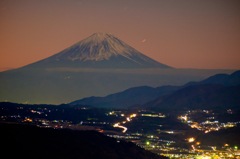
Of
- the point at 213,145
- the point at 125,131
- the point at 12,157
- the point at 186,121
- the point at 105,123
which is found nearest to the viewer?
the point at 12,157

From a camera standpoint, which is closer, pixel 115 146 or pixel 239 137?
pixel 115 146

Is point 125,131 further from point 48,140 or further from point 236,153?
point 48,140

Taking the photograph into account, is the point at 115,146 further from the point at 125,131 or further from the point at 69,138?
the point at 125,131

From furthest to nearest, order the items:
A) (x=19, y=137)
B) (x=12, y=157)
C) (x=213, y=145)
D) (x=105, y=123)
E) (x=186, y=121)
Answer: (x=186, y=121)
(x=105, y=123)
(x=213, y=145)
(x=19, y=137)
(x=12, y=157)

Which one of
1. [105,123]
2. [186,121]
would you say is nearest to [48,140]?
[105,123]

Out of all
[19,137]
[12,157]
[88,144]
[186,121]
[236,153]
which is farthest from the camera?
[186,121]

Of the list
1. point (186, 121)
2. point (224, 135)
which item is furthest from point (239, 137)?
point (186, 121)
